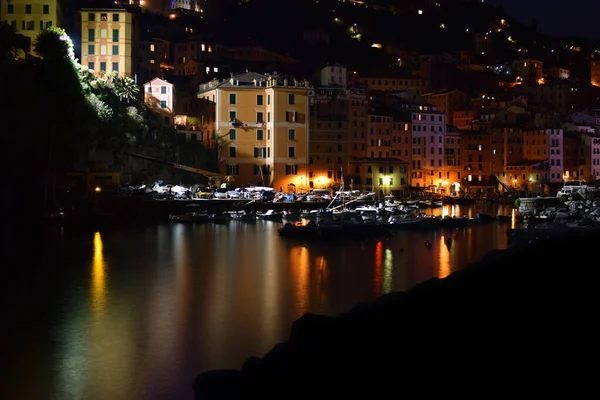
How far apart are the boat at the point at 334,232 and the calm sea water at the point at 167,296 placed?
90cm

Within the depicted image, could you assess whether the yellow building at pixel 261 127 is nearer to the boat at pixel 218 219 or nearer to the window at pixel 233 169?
the window at pixel 233 169

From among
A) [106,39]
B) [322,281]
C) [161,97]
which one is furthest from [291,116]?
[322,281]

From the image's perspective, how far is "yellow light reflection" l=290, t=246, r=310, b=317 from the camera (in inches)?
717

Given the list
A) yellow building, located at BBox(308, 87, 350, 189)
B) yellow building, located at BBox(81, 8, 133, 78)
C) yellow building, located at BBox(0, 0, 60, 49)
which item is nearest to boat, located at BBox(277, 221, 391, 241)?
yellow building, located at BBox(308, 87, 350, 189)

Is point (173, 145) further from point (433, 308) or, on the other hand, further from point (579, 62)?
point (579, 62)

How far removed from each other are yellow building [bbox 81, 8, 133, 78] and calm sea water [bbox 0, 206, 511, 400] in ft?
60.2

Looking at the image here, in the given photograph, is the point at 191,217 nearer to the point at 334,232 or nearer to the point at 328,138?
the point at 334,232

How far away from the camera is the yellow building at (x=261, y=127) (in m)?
52.1

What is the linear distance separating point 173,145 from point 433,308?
39401mm

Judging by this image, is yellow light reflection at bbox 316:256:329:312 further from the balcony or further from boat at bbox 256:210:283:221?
the balcony

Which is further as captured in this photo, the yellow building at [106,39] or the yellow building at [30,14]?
the yellow building at [106,39]

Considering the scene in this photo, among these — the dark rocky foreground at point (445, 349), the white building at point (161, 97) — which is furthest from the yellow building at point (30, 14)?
the dark rocky foreground at point (445, 349)

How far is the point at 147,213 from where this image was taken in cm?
4231

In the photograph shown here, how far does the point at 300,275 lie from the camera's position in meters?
22.9
